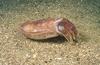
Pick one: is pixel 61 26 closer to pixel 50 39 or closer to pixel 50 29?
pixel 50 29

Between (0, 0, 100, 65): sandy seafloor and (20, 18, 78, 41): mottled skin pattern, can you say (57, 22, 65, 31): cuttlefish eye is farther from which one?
(0, 0, 100, 65): sandy seafloor

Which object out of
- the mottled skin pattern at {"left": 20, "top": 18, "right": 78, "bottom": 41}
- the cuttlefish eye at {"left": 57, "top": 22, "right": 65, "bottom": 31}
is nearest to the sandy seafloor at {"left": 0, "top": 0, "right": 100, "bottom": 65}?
the mottled skin pattern at {"left": 20, "top": 18, "right": 78, "bottom": 41}

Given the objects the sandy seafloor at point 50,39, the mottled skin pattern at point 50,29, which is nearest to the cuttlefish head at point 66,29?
the mottled skin pattern at point 50,29

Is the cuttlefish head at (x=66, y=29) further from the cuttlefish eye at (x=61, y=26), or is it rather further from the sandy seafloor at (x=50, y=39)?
the sandy seafloor at (x=50, y=39)

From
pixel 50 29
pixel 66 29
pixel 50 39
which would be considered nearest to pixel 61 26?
pixel 66 29

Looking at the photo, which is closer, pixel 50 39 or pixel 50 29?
pixel 50 29

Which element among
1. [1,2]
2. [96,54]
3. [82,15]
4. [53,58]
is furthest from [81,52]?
[1,2]

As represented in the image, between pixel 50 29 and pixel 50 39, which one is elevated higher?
pixel 50 29
